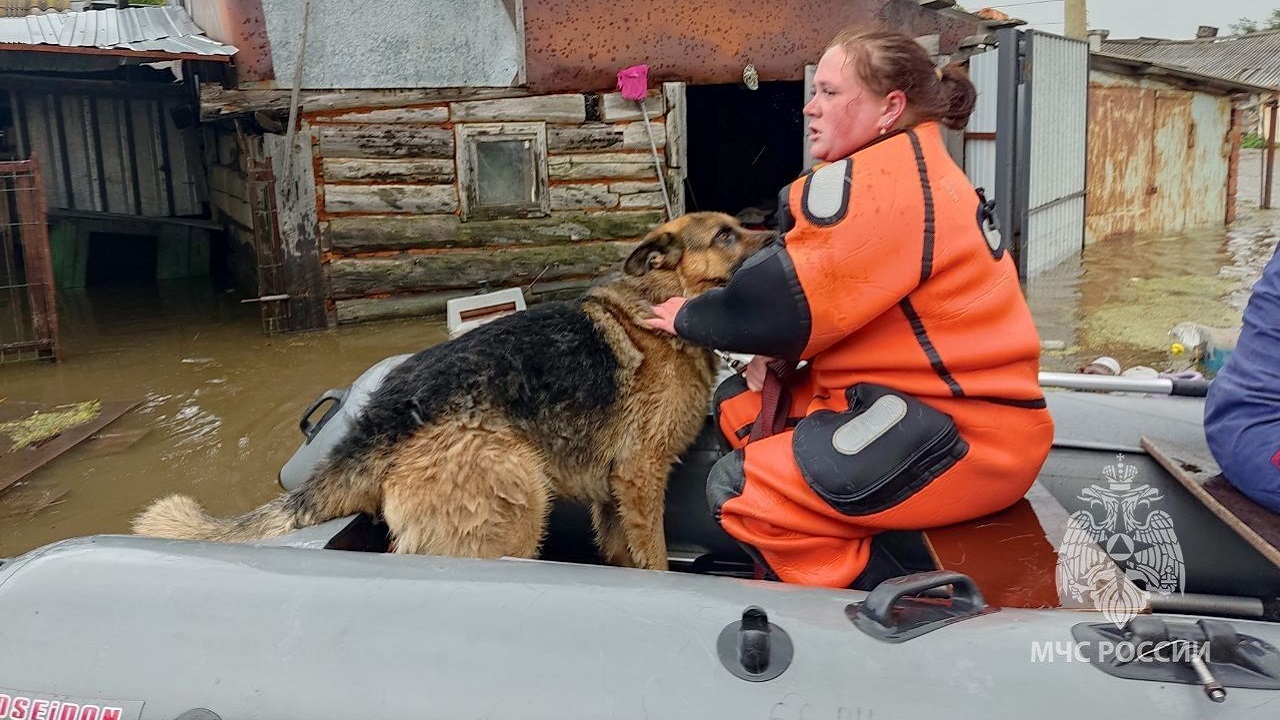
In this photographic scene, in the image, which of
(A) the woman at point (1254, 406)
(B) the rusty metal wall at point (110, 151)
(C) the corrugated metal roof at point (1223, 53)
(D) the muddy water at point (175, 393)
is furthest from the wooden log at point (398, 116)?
(C) the corrugated metal roof at point (1223, 53)

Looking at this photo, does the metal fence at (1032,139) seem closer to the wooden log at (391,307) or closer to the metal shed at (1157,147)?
the metal shed at (1157,147)

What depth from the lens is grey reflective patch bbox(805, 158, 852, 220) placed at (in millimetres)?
2039

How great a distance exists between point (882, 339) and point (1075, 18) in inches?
599

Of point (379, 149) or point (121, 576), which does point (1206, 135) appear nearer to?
point (379, 149)

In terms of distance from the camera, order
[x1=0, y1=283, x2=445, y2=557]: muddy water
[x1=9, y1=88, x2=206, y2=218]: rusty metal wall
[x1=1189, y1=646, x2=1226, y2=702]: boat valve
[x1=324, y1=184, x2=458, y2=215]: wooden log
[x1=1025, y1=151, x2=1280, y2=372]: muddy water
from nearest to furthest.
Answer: [x1=1189, y1=646, x2=1226, y2=702]: boat valve
[x1=0, y1=283, x2=445, y2=557]: muddy water
[x1=1025, y1=151, x2=1280, y2=372]: muddy water
[x1=324, y1=184, x2=458, y2=215]: wooden log
[x1=9, y1=88, x2=206, y2=218]: rusty metal wall

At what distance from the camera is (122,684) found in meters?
1.68

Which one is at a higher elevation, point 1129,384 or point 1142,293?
point 1129,384

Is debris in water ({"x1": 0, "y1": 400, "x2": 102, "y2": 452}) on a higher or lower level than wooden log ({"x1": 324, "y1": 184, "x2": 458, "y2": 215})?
lower

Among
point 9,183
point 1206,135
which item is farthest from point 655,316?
point 1206,135

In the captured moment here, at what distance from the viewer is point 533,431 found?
2.72 m

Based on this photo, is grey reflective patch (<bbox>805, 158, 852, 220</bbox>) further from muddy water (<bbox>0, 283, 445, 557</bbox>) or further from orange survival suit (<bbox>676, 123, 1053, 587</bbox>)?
muddy water (<bbox>0, 283, 445, 557</bbox>)

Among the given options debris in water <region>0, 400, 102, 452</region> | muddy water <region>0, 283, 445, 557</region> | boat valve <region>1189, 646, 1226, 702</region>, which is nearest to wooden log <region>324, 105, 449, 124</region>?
muddy water <region>0, 283, 445, 557</region>

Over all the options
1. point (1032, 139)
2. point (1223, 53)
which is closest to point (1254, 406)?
point (1032, 139)

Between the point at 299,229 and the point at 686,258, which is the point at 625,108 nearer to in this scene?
the point at 299,229
